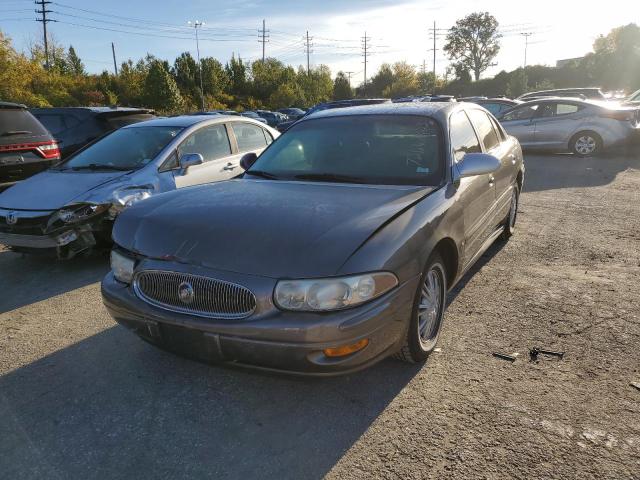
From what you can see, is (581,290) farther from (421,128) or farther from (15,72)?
(15,72)

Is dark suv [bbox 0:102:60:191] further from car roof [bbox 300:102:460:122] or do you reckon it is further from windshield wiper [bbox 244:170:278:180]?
car roof [bbox 300:102:460:122]

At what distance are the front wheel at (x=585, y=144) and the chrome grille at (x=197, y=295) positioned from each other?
12.5 meters

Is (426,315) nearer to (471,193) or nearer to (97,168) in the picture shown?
(471,193)

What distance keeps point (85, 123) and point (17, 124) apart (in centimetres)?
194

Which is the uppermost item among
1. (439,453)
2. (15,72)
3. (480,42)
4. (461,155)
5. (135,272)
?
(480,42)

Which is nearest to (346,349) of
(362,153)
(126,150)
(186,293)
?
(186,293)

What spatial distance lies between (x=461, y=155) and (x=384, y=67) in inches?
3509

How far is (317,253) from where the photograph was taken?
94.7 inches

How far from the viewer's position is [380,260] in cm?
244

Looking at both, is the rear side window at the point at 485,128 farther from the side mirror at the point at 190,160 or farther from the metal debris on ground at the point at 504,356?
the side mirror at the point at 190,160

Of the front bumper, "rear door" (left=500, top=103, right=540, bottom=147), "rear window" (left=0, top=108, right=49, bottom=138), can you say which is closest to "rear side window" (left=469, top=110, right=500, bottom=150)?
the front bumper

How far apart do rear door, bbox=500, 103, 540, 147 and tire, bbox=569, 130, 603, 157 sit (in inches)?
40.0

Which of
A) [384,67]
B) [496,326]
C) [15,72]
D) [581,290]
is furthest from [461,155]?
[384,67]

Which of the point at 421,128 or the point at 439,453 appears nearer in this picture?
the point at 439,453
